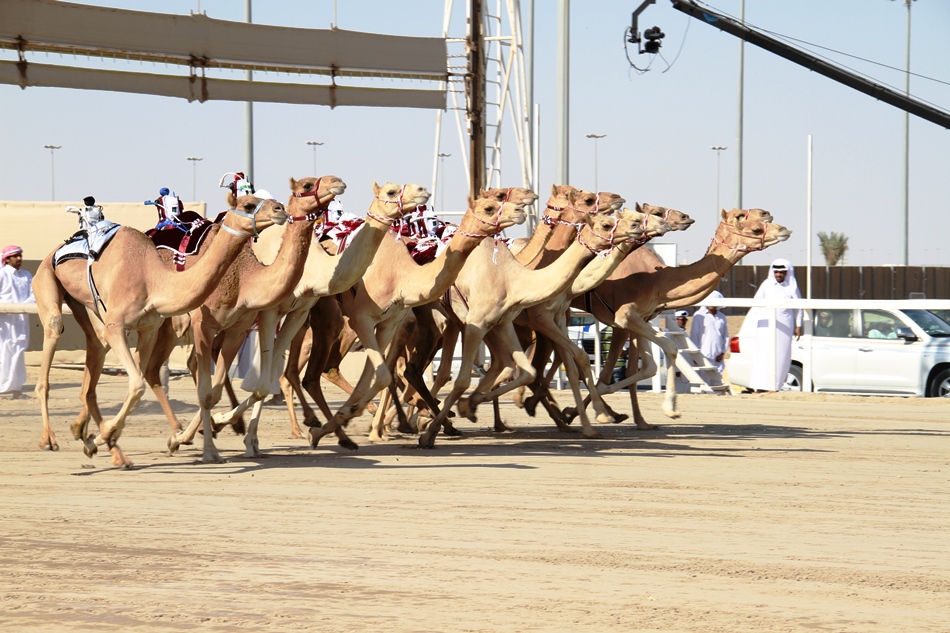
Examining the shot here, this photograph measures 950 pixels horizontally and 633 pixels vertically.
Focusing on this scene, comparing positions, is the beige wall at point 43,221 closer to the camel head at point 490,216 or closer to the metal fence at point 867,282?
the camel head at point 490,216

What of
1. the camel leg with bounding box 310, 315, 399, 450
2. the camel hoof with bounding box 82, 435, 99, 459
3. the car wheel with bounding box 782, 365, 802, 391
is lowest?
the car wheel with bounding box 782, 365, 802, 391

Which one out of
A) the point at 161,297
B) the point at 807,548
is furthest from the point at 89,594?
the point at 161,297

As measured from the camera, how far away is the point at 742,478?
987 centimetres

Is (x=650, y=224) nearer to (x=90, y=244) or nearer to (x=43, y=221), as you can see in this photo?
(x=90, y=244)

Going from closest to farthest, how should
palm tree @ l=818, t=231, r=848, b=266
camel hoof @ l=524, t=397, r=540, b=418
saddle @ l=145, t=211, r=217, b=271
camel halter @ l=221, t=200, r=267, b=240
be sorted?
camel halter @ l=221, t=200, r=267, b=240, saddle @ l=145, t=211, r=217, b=271, camel hoof @ l=524, t=397, r=540, b=418, palm tree @ l=818, t=231, r=848, b=266

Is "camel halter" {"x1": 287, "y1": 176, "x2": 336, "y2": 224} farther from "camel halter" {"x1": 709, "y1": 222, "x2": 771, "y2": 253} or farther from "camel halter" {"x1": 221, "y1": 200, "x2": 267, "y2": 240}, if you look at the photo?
"camel halter" {"x1": 709, "y1": 222, "x2": 771, "y2": 253}

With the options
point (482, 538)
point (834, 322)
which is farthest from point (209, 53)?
point (482, 538)

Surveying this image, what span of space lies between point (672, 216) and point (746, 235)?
0.88 meters

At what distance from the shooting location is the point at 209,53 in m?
17.8

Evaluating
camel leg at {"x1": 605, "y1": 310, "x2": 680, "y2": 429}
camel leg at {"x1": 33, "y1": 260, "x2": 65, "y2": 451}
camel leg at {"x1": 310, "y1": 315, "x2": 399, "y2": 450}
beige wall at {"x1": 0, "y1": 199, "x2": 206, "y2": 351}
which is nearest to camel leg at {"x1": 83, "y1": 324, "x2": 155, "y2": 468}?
camel leg at {"x1": 33, "y1": 260, "x2": 65, "y2": 451}

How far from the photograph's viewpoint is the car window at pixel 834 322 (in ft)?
64.2

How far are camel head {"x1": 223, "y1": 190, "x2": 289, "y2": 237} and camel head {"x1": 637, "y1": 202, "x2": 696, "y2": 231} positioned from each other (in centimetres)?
496

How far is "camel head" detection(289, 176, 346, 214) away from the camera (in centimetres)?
1043

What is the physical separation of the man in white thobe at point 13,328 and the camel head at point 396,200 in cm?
801
